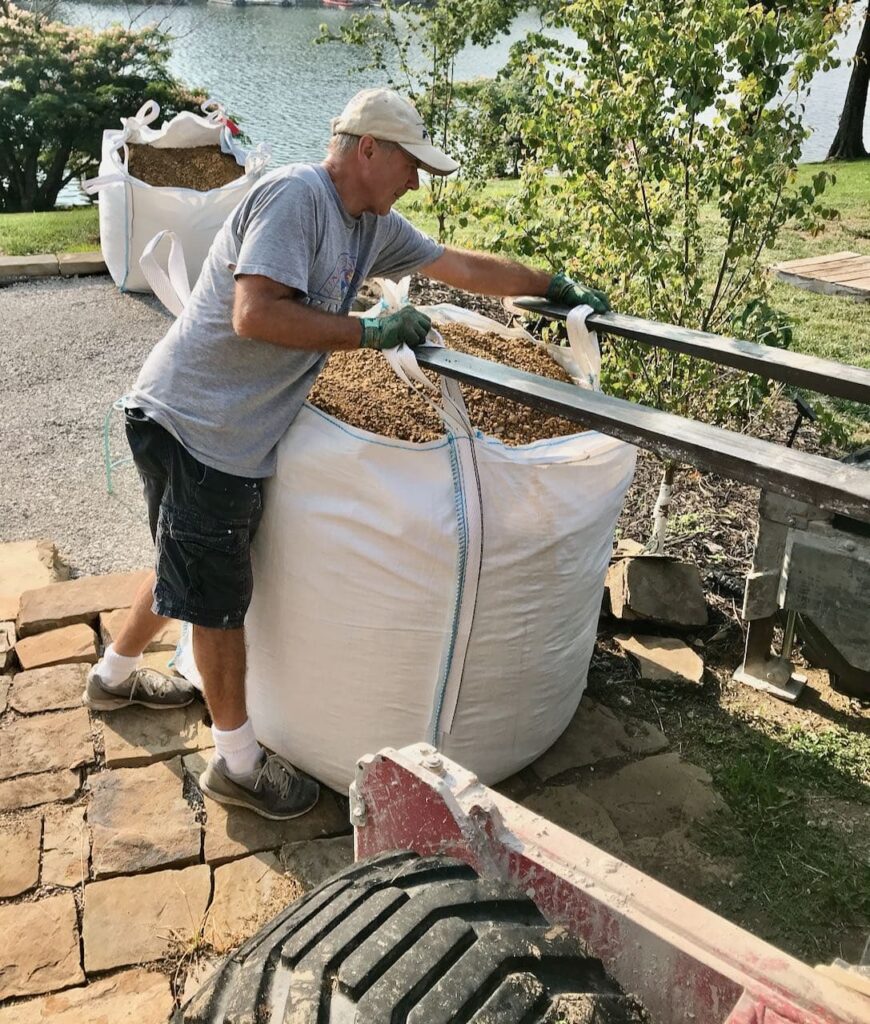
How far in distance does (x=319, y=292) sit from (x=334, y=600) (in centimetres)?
72

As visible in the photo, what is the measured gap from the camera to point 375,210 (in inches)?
93.3

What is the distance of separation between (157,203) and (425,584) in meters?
4.90

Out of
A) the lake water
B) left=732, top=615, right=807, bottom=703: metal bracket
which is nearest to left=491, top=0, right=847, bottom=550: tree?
left=732, top=615, right=807, bottom=703: metal bracket

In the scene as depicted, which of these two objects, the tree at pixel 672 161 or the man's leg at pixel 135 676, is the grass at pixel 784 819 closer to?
the tree at pixel 672 161

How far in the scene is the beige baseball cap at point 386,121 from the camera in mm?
2209

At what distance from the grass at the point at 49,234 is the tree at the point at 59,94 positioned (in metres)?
2.51

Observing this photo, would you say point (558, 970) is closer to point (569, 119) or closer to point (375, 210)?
point (375, 210)

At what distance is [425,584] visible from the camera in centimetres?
232

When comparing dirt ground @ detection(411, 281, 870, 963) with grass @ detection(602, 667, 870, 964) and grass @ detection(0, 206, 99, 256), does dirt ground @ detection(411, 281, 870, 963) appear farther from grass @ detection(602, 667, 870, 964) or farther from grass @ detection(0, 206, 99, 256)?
grass @ detection(0, 206, 99, 256)

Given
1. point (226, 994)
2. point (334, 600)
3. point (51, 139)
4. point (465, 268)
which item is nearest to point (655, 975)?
point (226, 994)

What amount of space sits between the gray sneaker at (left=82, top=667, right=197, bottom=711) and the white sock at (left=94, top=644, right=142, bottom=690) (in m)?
0.01

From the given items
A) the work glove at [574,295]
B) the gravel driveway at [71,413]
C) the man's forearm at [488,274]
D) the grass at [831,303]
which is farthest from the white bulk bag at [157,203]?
the work glove at [574,295]

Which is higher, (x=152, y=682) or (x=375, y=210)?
(x=375, y=210)

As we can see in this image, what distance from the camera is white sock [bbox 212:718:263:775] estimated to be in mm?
2545
